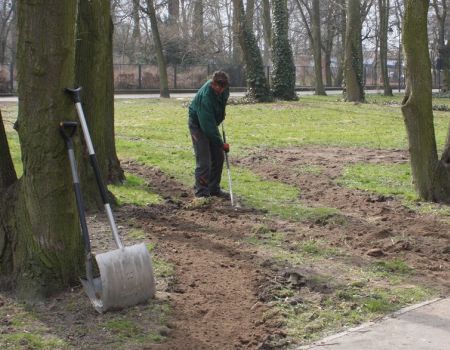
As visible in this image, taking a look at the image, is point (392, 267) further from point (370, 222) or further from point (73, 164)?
point (73, 164)

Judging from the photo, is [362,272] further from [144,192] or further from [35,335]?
[144,192]

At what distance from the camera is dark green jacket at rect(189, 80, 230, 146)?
952cm

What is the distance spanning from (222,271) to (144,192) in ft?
13.2

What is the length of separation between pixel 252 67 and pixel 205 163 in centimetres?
1809

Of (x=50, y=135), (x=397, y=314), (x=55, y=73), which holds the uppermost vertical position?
(x=55, y=73)

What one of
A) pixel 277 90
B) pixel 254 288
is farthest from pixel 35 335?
pixel 277 90

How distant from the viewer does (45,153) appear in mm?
5629

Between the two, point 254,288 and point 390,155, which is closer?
point 254,288

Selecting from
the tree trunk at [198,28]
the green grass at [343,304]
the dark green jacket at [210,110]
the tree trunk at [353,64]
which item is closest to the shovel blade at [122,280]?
the green grass at [343,304]

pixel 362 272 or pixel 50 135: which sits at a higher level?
pixel 50 135

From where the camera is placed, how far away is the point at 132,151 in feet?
48.3

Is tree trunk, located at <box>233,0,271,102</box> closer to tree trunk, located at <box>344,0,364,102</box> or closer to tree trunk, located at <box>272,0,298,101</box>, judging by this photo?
tree trunk, located at <box>272,0,298,101</box>

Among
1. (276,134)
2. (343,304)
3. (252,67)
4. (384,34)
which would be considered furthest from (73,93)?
(384,34)

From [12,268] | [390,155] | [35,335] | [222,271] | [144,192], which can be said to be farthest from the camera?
[390,155]
